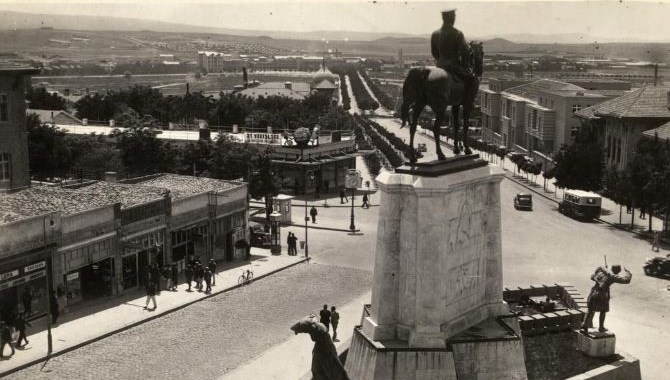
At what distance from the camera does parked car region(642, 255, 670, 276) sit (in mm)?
39969

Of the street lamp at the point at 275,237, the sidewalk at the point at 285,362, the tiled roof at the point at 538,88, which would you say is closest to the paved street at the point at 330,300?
the sidewalk at the point at 285,362

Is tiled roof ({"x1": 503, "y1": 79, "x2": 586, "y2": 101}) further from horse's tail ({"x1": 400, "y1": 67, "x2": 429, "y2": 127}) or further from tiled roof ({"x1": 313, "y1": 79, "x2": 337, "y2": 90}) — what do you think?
horse's tail ({"x1": 400, "y1": 67, "x2": 429, "y2": 127})

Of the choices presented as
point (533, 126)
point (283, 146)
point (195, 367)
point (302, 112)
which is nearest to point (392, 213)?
point (195, 367)

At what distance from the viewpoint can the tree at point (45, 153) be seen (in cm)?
5828

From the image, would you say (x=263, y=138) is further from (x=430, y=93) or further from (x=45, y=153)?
(x=430, y=93)

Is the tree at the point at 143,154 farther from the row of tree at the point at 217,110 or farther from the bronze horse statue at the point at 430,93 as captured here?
the row of tree at the point at 217,110

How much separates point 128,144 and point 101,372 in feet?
118

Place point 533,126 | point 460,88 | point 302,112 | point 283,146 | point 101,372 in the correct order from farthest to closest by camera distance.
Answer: point 302,112
point 533,126
point 283,146
point 101,372
point 460,88

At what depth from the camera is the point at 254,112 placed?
109938mm

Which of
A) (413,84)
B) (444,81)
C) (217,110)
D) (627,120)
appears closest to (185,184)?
(413,84)

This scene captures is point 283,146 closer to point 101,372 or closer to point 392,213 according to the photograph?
point 101,372

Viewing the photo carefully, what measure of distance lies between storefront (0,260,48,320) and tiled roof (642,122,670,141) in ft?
148

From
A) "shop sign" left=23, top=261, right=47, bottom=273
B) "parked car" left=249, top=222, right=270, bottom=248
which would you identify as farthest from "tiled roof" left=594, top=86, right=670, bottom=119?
"shop sign" left=23, top=261, right=47, bottom=273

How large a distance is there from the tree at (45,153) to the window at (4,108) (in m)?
12.4
